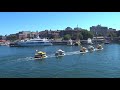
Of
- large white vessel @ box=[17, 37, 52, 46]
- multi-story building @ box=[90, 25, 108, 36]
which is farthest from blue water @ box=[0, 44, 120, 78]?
large white vessel @ box=[17, 37, 52, 46]

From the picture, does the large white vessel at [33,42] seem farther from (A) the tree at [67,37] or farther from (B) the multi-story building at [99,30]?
(B) the multi-story building at [99,30]

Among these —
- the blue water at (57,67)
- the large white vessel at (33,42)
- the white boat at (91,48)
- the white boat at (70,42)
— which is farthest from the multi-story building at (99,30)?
the large white vessel at (33,42)

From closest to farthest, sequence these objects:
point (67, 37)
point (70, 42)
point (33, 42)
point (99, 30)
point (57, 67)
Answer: point (57, 67), point (99, 30), point (67, 37), point (70, 42), point (33, 42)

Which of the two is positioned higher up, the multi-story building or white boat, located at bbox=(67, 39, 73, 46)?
the multi-story building

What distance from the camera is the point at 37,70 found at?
338 inches

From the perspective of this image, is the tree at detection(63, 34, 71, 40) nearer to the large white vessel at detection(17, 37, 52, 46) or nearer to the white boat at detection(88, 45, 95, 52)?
the white boat at detection(88, 45, 95, 52)

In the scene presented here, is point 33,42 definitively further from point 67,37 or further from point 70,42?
point 67,37

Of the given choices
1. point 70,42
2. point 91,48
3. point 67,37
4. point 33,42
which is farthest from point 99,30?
point 33,42
